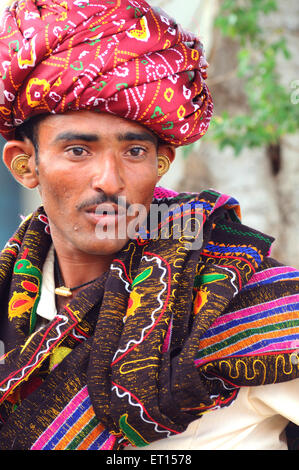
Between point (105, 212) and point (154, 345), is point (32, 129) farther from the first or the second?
point (154, 345)

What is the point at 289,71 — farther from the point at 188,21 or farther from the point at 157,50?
the point at 157,50

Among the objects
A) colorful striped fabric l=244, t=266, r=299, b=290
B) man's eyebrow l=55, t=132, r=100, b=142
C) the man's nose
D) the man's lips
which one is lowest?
colorful striped fabric l=244, t=266, r=299, b=290

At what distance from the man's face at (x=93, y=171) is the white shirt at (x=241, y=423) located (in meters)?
0.65

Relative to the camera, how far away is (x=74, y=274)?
2207 millimetres

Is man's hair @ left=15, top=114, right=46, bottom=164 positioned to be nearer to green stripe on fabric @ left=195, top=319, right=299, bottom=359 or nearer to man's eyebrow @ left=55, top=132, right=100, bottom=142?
man's eyebrow @ left=55, top=132, right=100, bottom=142

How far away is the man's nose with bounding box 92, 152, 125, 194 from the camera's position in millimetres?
1871

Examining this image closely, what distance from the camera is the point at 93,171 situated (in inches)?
74.9

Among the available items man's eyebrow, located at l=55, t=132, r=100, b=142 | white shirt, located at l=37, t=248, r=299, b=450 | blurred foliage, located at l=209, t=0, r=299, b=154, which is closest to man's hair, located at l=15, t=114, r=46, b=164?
man's eyebrow, located at l=55, t=132, r=100, b=142

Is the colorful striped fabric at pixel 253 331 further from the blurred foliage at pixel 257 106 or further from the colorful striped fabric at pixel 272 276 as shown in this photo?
the blurred foliage at pixel 257 106

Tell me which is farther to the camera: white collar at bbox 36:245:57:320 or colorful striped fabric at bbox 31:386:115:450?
white collar at bbox 36:245:57:320

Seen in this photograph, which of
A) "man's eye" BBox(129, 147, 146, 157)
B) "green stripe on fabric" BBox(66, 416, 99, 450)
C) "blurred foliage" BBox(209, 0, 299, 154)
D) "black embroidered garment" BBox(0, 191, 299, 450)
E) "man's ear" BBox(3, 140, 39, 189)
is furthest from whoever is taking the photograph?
"blurred foliage" BBox(209, 0, 299, 154)

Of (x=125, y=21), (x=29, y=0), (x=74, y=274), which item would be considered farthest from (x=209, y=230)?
(x=29, y=0)

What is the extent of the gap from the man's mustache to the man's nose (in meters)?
0.02

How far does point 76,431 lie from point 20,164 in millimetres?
959
